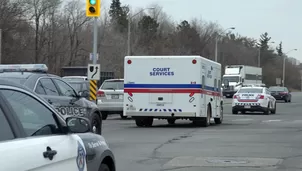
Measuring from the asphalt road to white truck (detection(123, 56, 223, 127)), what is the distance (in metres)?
1.47

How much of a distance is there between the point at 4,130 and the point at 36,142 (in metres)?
0.30

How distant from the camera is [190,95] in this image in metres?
19.1

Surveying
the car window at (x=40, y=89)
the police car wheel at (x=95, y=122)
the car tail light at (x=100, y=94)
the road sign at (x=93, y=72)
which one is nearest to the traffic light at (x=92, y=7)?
the road sign at (x=93, y=72)

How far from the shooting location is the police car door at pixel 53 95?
1188 centimetres

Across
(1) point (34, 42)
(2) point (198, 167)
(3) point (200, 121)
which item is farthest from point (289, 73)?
(2) point (198, 167)

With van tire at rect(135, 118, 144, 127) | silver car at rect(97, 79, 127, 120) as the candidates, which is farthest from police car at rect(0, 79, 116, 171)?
silver car at rect(97, 79, 127, 120)

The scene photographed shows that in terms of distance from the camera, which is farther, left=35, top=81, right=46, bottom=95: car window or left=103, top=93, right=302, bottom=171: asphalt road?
left=35, top=81, right=46, bottom=95: car window

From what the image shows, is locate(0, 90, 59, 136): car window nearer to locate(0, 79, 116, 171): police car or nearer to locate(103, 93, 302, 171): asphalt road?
locate(0, 79, 116, 171): police car

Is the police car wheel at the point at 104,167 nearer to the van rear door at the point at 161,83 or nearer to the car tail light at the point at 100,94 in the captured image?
the van rear door at the point at 161,83

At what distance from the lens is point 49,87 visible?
39.9ft

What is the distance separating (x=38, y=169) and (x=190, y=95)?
15.2 meters

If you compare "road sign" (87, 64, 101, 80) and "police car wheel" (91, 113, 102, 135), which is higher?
"road sign" (87, 64, 101, 80)

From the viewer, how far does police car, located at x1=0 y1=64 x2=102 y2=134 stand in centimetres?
1159

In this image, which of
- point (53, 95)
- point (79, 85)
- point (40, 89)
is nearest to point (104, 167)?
point (40, 89)
